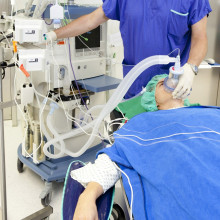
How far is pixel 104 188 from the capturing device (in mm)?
1216

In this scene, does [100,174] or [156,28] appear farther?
[156,28]

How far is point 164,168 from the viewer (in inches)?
45.3

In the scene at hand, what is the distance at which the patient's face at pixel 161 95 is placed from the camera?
158 cm

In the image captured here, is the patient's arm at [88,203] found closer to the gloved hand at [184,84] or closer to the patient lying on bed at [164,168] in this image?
the patient lying on bed at [164,168]

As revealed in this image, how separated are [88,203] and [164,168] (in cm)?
31

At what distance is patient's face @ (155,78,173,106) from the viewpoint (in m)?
1.58

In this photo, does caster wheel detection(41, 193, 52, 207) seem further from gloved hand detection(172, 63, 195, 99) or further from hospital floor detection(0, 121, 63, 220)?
gloved hand detection(172, 63, 195, 99)

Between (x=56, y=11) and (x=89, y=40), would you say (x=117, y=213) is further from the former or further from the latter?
(x=89, y=40)

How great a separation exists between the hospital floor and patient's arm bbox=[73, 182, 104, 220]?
1.00 m

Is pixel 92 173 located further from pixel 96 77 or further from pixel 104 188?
pixel 96 77

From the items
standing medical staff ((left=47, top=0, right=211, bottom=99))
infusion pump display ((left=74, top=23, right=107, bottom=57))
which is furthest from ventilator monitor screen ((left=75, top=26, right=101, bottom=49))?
standing medical staff ((left=47, top=0, right=211, bottom=99))

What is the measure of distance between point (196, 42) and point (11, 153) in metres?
1.97

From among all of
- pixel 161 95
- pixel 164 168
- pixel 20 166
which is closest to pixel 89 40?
pixel 161 95

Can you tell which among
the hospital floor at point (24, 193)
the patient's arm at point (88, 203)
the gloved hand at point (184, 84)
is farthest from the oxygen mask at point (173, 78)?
the hospital floor at point (24, 193)
